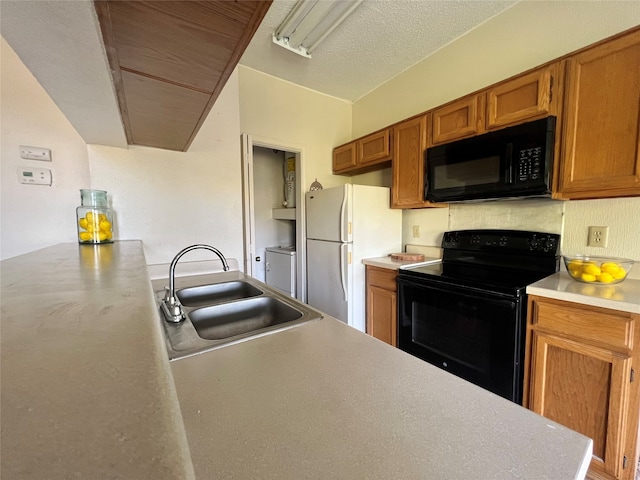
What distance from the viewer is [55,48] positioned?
2.25 feet

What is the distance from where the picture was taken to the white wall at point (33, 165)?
133 cm

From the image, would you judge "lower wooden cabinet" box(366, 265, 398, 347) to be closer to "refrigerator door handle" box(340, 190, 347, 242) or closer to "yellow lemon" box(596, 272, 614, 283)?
"refrigerator door handle" box(340, 190, 347, 242)

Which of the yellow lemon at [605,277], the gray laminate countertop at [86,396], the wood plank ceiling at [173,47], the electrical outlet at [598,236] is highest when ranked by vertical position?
the wood plank ceiling at [173,47]

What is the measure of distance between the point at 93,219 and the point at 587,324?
244cm

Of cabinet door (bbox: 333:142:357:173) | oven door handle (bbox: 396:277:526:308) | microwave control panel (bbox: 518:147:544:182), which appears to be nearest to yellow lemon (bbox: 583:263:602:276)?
oven door handle (bbox: 396:277:526:308)

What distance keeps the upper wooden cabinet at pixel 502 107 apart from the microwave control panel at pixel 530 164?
0.20m

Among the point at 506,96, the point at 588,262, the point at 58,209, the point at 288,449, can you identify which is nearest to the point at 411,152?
the point at 506,96

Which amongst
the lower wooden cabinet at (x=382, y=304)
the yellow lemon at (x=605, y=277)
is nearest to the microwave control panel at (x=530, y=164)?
the yellow lemon at (x=605, y=277)

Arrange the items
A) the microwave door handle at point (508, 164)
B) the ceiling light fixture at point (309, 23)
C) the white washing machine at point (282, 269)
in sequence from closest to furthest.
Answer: the microwave door handle at point (508, 164) → the ceiling light fixture at point (309, 23) → the white washing machine at point (282, 269)

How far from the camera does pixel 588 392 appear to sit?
119 cm

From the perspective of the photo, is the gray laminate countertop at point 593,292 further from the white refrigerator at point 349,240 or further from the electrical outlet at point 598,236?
the white refrigerator at point 349,240

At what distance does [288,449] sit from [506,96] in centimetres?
208

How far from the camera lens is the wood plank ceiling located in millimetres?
559

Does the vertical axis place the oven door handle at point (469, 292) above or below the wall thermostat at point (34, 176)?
below
